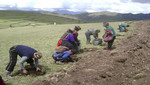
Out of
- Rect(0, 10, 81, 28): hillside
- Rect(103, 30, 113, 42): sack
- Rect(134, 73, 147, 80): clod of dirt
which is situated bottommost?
Rect(0, 10, 81, 28): hillside

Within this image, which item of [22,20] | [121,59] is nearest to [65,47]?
[121,59]

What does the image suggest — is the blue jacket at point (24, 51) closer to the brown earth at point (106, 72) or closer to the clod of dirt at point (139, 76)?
the brown earth at point (106, 72)

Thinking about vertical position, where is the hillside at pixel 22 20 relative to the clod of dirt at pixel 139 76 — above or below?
below

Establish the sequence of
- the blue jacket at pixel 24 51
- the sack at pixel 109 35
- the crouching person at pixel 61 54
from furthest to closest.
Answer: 1. the sack at pixel 109 35
2. the crouching person at pixel 61 54
3. the blue jacket at pixel 24 51

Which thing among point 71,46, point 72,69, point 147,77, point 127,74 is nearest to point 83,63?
point 72,69

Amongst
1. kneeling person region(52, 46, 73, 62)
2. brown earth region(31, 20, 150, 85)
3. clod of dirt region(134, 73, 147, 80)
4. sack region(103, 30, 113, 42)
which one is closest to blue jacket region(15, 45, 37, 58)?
brown earth region(31, 20, 150, 85)

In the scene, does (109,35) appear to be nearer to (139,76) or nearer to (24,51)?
(139,76)

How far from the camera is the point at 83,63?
889cm

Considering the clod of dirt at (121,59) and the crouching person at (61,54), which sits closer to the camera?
the clod of dirt at (121,59)

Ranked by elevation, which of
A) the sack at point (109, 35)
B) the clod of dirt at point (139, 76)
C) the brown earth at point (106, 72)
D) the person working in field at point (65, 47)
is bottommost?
the brown earth at point (106, 72)

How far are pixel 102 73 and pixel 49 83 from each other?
2.52m

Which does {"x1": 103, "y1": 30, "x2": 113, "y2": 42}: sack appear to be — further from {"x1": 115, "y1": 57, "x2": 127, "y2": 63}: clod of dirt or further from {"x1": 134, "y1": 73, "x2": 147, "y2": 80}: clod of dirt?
{"x1": 134, "y1": 73, "x2": 147, "y2": 80}: clod of dirt

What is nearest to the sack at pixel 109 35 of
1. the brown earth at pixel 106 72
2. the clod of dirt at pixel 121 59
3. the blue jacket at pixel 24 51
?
the brown earth at pixel 106 72

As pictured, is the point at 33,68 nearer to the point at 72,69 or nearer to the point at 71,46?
the point at 72,69
